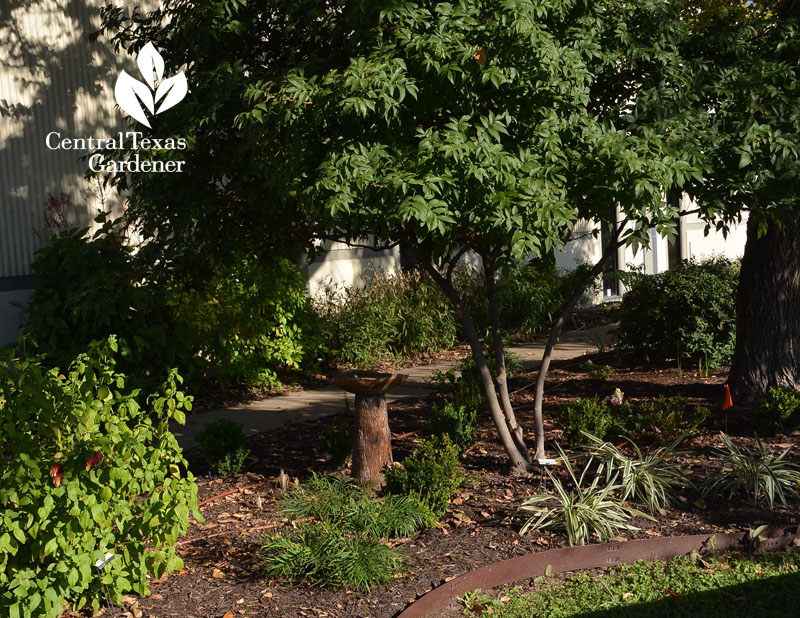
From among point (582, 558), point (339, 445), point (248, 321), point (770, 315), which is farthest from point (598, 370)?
point (582, 558)

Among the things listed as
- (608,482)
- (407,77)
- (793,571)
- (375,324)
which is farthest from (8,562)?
(375,324)

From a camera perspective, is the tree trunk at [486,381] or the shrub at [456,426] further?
the shrub at [456,426]

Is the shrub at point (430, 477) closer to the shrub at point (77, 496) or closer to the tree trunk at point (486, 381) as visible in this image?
the tree trunk at point (486, 381)

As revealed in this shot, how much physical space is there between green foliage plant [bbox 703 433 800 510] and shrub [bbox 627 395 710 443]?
68cm

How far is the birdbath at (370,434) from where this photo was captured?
5.77 meters

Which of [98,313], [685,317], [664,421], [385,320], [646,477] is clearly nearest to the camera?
[646,477]

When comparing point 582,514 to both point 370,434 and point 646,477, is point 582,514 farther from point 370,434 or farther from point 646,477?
point 370,434

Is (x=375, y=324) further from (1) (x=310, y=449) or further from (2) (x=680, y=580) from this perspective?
(2) (x=680, y=580)

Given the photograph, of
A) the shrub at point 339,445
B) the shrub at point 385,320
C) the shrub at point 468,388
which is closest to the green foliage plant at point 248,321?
the shrub at point 385,320

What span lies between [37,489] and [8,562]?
41cm

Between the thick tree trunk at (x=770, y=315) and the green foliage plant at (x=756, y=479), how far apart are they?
2.01m

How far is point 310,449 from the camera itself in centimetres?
703

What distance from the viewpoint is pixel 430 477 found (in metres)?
5.32

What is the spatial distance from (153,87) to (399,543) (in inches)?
162
